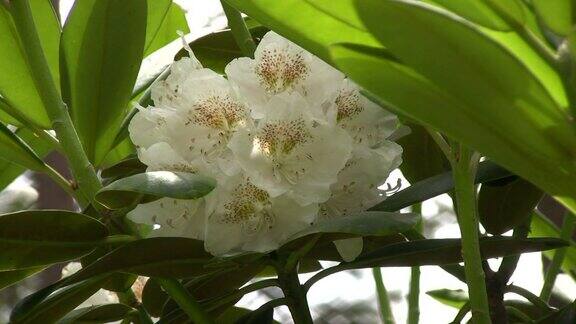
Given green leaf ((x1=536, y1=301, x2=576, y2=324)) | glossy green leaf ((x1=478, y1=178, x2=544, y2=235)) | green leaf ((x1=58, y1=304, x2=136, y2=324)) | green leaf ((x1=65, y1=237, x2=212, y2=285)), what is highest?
glossy green leaf ((x1=478, y1=178, x2=544, y2=235))

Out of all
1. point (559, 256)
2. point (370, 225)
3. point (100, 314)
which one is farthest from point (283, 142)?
point (559, 256)

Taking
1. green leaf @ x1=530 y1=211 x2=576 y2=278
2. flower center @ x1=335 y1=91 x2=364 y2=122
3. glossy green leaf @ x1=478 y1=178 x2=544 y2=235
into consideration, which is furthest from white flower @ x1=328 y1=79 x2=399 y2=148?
green leaf @ x1=530 y1=211 x2=576 y2=278

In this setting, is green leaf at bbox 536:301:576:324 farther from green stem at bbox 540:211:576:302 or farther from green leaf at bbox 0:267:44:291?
green leaf at bbox 0:267:44:291

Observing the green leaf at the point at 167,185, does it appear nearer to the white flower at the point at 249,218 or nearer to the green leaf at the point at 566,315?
the white flower at the point at 249,218

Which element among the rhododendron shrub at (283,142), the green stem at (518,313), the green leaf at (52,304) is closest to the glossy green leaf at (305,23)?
the rhododendron shrub at (283,142)

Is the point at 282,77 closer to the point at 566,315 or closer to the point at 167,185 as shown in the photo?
the point at 167,185

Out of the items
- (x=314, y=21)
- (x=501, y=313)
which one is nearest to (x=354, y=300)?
(x=501, y=313)
